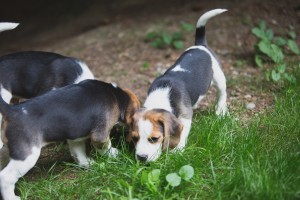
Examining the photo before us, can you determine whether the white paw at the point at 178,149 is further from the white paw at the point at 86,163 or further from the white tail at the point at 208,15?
the white tail at the point at 208,15

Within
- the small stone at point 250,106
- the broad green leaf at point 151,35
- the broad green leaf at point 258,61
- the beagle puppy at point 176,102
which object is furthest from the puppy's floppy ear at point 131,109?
the broad green leaf at point 151,35

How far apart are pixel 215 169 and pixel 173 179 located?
573 millimetres

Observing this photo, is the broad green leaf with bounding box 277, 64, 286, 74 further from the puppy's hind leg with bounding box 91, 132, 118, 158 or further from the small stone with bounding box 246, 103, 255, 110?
the puppy's hind leg with bounding box 91, 132, 118, 158

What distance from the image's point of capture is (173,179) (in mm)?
4191

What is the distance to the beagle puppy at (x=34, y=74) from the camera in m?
5.52

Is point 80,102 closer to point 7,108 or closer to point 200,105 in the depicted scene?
point 7,108

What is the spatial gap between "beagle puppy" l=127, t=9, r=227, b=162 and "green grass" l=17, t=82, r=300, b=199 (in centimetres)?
16

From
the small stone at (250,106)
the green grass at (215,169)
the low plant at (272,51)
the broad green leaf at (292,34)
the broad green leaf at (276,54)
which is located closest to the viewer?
the green grass at (215,169)

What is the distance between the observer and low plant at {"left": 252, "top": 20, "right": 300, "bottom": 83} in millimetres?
6633

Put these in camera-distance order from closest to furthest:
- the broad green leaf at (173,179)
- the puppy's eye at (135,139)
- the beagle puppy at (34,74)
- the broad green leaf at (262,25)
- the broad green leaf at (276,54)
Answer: the broad green leaf at (173,179)
the puppy's eye at (135,139)
the beagle puppy at (34,74)
the broad green leaf at (276,54)
the broad green leaf at (262,25)

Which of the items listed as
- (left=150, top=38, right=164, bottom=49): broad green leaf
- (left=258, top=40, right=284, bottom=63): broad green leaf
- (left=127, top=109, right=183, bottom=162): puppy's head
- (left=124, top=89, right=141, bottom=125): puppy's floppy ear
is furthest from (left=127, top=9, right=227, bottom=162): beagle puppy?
(left=150, top=38, right=164, bottom=49): broad green leaf

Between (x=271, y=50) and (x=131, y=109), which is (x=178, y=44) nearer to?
(x=271, y=50)

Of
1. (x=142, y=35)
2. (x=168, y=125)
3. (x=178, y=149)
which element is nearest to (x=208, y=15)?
(x=168, y=125)

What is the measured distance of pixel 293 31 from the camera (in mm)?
8070
